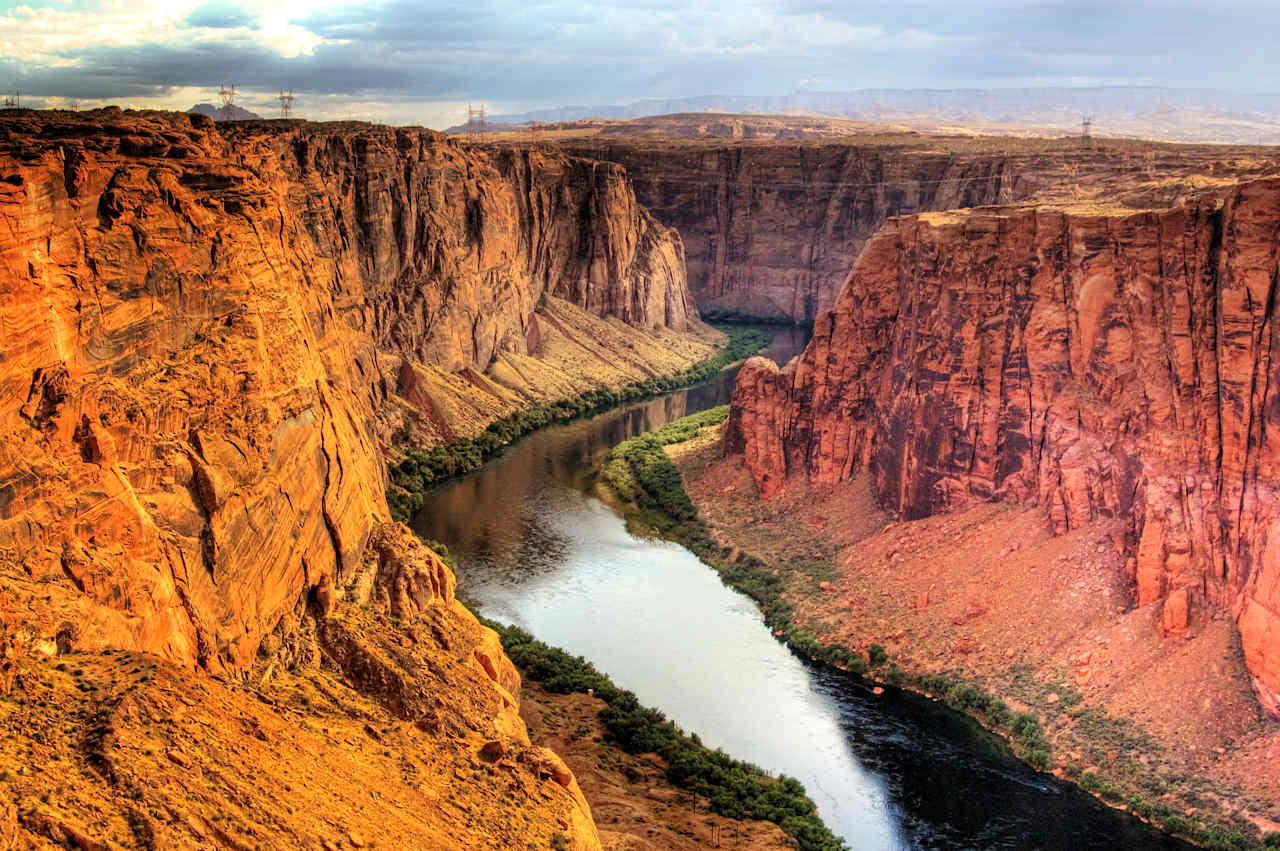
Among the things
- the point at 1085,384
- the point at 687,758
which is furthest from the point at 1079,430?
the point at 687,758

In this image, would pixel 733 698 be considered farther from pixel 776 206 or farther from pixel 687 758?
pixel 776 206

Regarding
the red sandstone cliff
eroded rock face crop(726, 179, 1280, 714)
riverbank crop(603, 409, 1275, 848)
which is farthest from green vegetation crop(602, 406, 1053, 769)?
the red sandstone cliff

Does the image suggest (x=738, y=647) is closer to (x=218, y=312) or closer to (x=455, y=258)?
(x=218, y=312)

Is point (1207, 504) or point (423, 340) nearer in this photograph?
point (1207, 504)

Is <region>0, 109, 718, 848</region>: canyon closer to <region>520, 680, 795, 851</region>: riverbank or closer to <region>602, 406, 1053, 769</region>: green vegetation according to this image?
<region>520, 680, 795, 851</region>: riverbank

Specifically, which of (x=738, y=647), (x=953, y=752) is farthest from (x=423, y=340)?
(x=953, y=752)

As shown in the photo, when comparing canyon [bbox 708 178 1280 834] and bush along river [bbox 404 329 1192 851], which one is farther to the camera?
canyon [bbox 708 178 1280 834]
